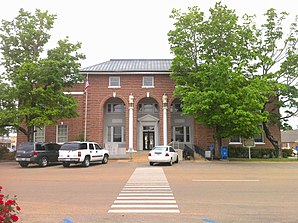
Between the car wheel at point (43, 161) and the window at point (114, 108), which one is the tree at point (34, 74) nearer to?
the car wheel at point (43, 161)

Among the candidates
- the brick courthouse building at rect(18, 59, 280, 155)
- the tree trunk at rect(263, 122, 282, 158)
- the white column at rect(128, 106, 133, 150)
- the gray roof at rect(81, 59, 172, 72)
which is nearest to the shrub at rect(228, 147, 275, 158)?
the tree trunk at rect(263, 122, 282, 158)

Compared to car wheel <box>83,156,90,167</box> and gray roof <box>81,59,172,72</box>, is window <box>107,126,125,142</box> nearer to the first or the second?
gray roof <box>81,59,172,72</box>

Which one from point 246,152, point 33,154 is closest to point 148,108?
point 246,152

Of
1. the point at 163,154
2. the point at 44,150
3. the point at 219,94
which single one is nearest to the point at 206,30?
the point at 219,94

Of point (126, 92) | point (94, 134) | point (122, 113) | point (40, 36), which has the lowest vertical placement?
point (94, 134)

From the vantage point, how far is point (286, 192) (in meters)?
10.2

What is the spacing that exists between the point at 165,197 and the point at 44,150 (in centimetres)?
1583

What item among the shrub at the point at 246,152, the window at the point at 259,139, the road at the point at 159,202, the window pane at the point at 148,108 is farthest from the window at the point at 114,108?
the road at the point at 159,202

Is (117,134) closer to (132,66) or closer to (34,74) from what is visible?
(132,66)

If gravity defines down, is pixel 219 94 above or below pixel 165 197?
above

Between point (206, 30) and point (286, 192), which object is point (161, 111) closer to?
point (206, 30)

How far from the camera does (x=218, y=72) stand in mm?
24438

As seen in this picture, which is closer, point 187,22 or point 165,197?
point 165,197

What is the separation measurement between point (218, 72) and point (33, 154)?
16.1 meters
